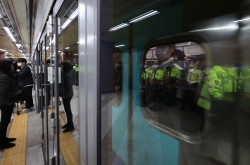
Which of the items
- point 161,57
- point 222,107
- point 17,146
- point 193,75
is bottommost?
point 17,146

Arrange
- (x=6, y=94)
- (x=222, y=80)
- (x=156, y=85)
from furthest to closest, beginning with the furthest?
(x=6, y=94), (x=156, y=85), (x=222, y=80)

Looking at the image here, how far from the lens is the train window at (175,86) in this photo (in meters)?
0.94

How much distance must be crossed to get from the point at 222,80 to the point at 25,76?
14.9 feet

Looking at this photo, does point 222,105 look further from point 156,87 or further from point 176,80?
point 156,87

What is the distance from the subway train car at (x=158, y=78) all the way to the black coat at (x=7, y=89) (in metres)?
1.70

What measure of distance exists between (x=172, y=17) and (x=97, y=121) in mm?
860

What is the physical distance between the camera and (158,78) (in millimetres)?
1132

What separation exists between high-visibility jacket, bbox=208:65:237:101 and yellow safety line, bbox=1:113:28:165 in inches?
106

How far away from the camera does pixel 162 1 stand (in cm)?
105

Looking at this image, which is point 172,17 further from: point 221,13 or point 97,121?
point 97,121

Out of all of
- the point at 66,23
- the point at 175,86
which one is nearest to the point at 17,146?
the point at 66,23

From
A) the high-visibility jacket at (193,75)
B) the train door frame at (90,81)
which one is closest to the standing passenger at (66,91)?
the train door frame at (90,81)

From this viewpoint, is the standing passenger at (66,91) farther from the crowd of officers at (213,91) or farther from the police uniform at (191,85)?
the police uniform at (191,85)

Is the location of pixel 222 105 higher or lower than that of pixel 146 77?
lower
